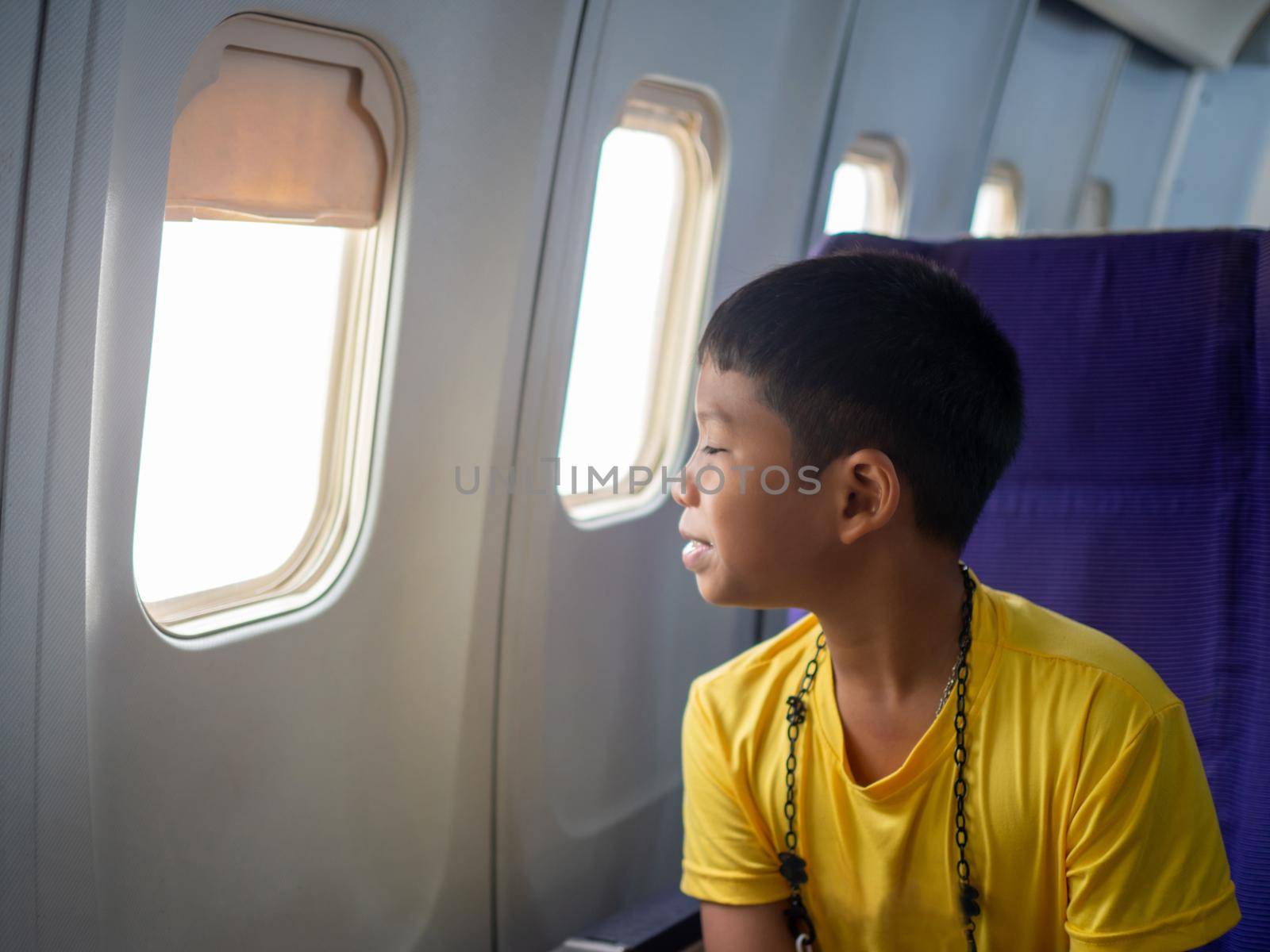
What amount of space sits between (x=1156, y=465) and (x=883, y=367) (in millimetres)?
631

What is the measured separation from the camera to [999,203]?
4098mm

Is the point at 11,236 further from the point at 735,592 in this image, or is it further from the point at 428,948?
the point at 428,948

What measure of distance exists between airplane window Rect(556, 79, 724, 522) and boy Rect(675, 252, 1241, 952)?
2.84 ft

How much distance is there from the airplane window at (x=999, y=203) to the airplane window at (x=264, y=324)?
282 cm

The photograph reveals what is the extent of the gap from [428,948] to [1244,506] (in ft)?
4.79

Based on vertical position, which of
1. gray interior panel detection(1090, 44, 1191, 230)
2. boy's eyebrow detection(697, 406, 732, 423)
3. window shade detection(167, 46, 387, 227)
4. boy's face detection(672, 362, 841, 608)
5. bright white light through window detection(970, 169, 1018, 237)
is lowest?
boy's face detection(672, 362, 841, 608)

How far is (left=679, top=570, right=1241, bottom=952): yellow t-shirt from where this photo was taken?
122cm

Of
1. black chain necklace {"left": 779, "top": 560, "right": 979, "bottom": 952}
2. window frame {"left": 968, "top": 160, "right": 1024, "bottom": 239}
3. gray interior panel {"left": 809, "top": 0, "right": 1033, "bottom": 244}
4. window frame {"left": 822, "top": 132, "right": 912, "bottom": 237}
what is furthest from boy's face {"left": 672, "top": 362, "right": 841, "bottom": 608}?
window frame {"left": 968, "top": 160, "right": 1024, "bottom": 239}

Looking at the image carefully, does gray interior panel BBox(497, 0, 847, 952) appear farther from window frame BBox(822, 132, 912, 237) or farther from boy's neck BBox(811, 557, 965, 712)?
boy's neck BBox(811, 557, 965, 712)

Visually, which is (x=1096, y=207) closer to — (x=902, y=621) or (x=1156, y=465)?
(x=1156, y=465)

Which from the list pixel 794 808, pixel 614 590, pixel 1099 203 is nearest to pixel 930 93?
pixel 614 590

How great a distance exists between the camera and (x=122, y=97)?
1.22m

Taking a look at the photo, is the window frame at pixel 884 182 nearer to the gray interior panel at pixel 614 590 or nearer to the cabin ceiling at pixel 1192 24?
the gray interior panel at pixel 614 590

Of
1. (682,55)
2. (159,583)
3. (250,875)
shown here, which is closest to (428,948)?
(250,875)
